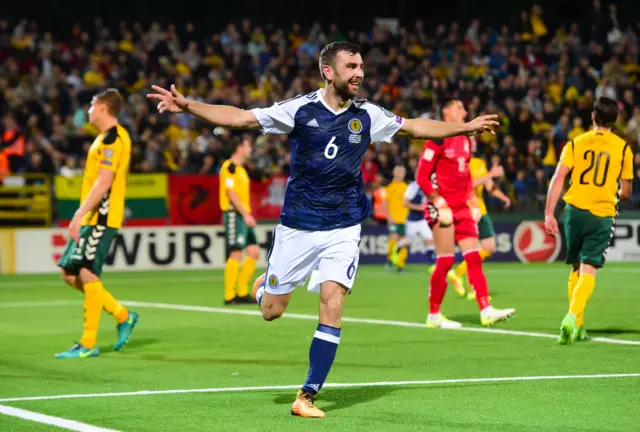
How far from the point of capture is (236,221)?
1752 centimetres

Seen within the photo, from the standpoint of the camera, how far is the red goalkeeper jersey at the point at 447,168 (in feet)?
43.2

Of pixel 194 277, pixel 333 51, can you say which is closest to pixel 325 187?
pixel 333 51

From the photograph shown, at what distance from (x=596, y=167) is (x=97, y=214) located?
187 inches

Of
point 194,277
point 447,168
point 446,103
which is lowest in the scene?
point 194,277

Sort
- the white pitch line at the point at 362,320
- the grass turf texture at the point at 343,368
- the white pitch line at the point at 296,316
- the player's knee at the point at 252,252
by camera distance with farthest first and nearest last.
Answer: the player's knee at the point at 252,252, the white pitch line at the point at 296,316, the white pitch line at the point at 362,320, the grass turf texture at the point at 343,368

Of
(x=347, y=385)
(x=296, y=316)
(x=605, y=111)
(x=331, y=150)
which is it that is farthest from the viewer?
(x=296, y=316)

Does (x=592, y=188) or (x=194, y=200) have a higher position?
(x=592, y=188)

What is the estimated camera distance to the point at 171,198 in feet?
84.8

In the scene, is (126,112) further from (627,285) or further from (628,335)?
(628,335)

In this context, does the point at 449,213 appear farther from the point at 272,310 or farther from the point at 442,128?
the point at 272,310

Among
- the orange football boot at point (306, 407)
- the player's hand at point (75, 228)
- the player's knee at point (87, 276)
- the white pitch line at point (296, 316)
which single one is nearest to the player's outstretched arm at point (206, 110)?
the orange football boot at point (306, 407)

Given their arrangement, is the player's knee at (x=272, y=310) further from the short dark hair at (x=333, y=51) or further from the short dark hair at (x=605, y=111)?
the short dark hair at (x=605, y=111)

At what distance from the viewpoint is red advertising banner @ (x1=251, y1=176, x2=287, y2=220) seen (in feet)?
87.4

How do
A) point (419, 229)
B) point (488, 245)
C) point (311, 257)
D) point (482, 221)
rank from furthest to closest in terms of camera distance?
1. point (419, 229)
2. point (482, 221)
3. point (488, 245)
4. point (311, 257)
